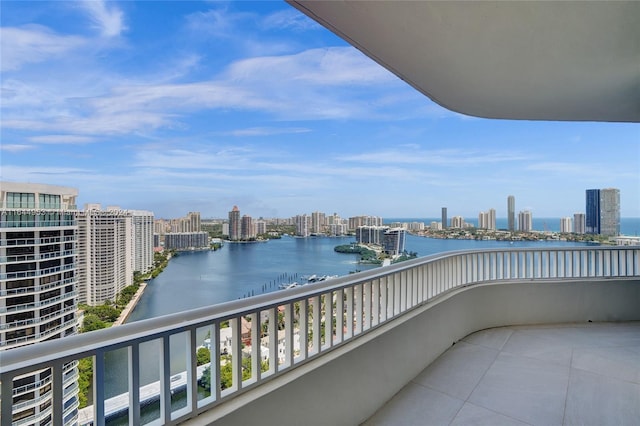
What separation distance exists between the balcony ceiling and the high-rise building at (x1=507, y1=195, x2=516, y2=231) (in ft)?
4.22

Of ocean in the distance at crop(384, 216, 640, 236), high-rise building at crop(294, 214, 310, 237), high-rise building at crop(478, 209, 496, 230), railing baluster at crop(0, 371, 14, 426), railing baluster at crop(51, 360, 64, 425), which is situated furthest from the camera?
high-rise building at crop(478, 209, 496, 230)

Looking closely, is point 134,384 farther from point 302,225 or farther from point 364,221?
point 364,221

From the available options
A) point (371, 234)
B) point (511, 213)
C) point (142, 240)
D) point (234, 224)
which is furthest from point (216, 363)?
point (511, 213)

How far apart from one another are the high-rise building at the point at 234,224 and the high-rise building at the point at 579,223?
14.6ft

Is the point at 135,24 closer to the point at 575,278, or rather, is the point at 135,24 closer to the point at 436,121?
the point at 436,121

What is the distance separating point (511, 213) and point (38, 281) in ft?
15.3

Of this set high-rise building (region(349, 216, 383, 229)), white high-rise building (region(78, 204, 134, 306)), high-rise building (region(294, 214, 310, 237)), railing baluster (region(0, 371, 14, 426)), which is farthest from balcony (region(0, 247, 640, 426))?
high-rise building (region(294, 214, 310, 237))

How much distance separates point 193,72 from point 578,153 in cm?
595

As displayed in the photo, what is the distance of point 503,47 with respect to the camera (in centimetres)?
245

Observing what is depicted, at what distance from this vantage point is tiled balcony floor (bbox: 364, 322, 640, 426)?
218 cm

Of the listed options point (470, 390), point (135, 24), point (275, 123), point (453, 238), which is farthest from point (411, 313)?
point (135, 24)

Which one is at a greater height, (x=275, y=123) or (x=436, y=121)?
(x=436, y=121)

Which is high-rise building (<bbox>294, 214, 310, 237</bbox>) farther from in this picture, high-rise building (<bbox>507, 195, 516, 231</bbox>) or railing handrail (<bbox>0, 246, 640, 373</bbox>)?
high-rise building (<bbox>507, 195, 516, 231</bbox>)

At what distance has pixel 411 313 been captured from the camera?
2709 millimetres
